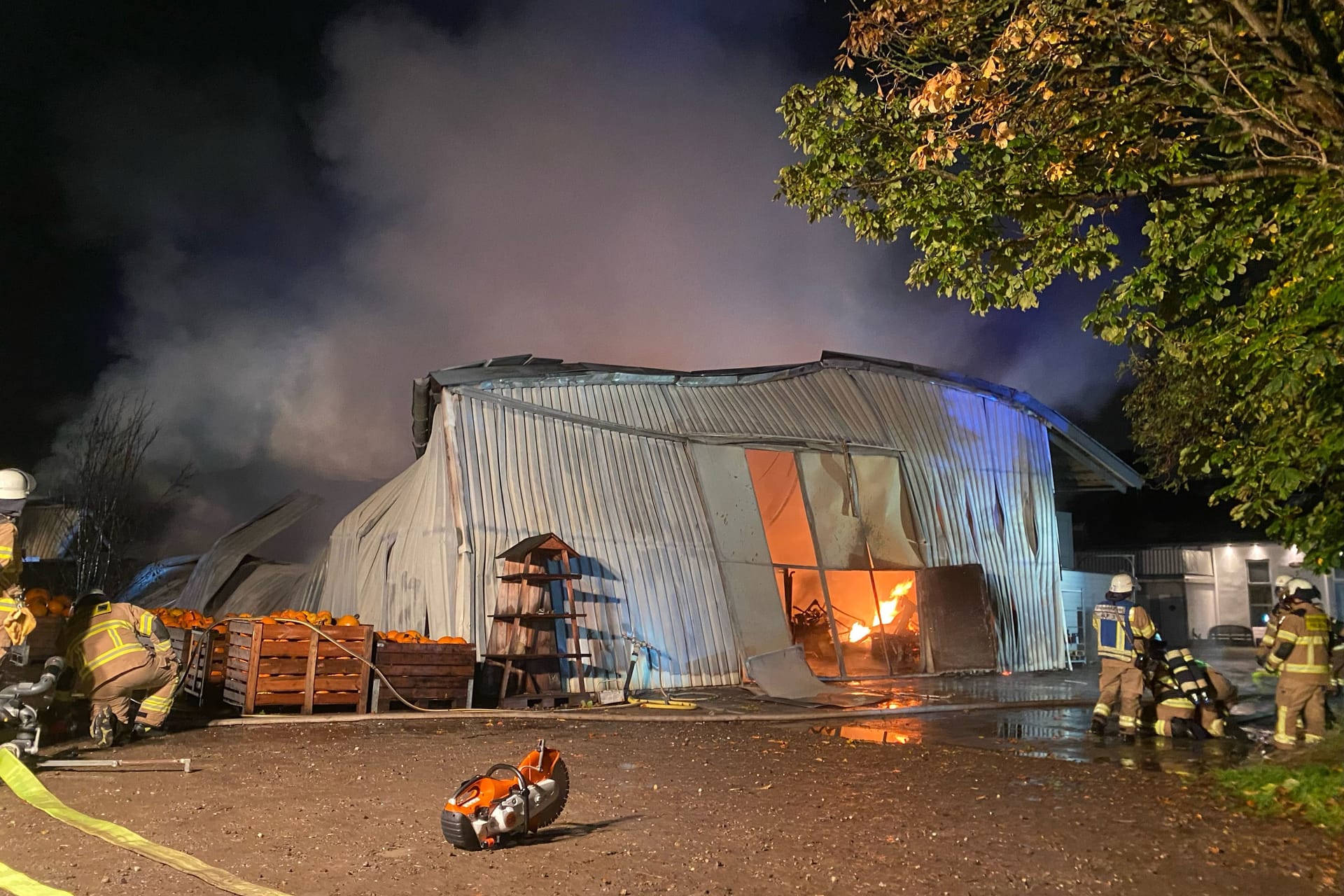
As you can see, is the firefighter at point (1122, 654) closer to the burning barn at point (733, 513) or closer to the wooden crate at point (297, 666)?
the burning barn at point (733, 513)

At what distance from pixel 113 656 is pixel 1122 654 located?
35.0 feet

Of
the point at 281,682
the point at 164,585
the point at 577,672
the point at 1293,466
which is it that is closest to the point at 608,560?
the point at 577,672

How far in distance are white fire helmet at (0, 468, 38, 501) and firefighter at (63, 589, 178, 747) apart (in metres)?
1.69

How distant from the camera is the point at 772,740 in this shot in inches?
403

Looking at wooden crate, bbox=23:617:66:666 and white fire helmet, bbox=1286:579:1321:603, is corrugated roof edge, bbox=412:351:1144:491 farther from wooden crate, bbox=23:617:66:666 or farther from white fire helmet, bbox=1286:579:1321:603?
white fire helmet, bbox=1286:579:1321:603

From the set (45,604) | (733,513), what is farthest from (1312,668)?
(45,604)

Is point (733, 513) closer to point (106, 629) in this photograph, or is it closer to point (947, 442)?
point (947, 442)

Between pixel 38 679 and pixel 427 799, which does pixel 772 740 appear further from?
pixel 38 679

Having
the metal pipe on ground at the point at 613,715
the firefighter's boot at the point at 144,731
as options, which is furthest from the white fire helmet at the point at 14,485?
the metal pipe on ground at the point at 613,715

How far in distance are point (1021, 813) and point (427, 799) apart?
427 cm

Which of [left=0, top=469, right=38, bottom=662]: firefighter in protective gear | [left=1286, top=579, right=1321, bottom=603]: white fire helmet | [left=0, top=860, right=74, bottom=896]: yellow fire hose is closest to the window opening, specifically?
[left=1286, top=579, right=1321, bottom=603]: white fire helmet

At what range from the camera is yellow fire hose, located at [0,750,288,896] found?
14.4 feet

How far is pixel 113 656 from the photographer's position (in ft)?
28.3

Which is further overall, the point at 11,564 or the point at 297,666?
the point at 297,666
